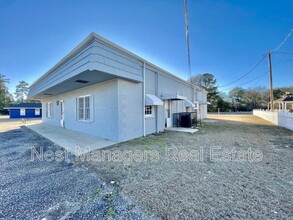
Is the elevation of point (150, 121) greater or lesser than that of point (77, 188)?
greater

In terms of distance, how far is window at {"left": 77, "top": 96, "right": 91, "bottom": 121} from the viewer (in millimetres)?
8859

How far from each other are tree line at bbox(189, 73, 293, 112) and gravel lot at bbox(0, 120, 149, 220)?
38034 mm

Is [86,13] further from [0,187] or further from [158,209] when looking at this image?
[158,209]

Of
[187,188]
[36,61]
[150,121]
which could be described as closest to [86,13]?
[150,121]

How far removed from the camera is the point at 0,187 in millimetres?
2955

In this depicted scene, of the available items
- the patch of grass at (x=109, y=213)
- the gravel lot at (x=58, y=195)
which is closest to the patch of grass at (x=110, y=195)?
the gravel lot at (x=58, y=195)

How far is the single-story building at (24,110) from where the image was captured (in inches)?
1088

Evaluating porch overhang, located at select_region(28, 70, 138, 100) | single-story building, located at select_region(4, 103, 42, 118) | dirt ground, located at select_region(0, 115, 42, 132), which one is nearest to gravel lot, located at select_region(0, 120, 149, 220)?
porch overhang, located at select_region(28, 70, 138, 100)

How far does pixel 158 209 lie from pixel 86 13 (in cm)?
959

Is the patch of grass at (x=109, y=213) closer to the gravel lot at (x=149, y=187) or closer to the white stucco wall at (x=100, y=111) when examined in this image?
the gravel lot at (x=149, y=187)

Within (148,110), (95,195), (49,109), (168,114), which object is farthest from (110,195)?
(49,109)

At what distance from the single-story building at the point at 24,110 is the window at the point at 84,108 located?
27165 mm

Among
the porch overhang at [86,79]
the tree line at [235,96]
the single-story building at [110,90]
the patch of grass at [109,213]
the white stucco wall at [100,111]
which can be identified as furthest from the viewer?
the tree line at [235,96]

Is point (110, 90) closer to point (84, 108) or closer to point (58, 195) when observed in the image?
point (84, 108)
